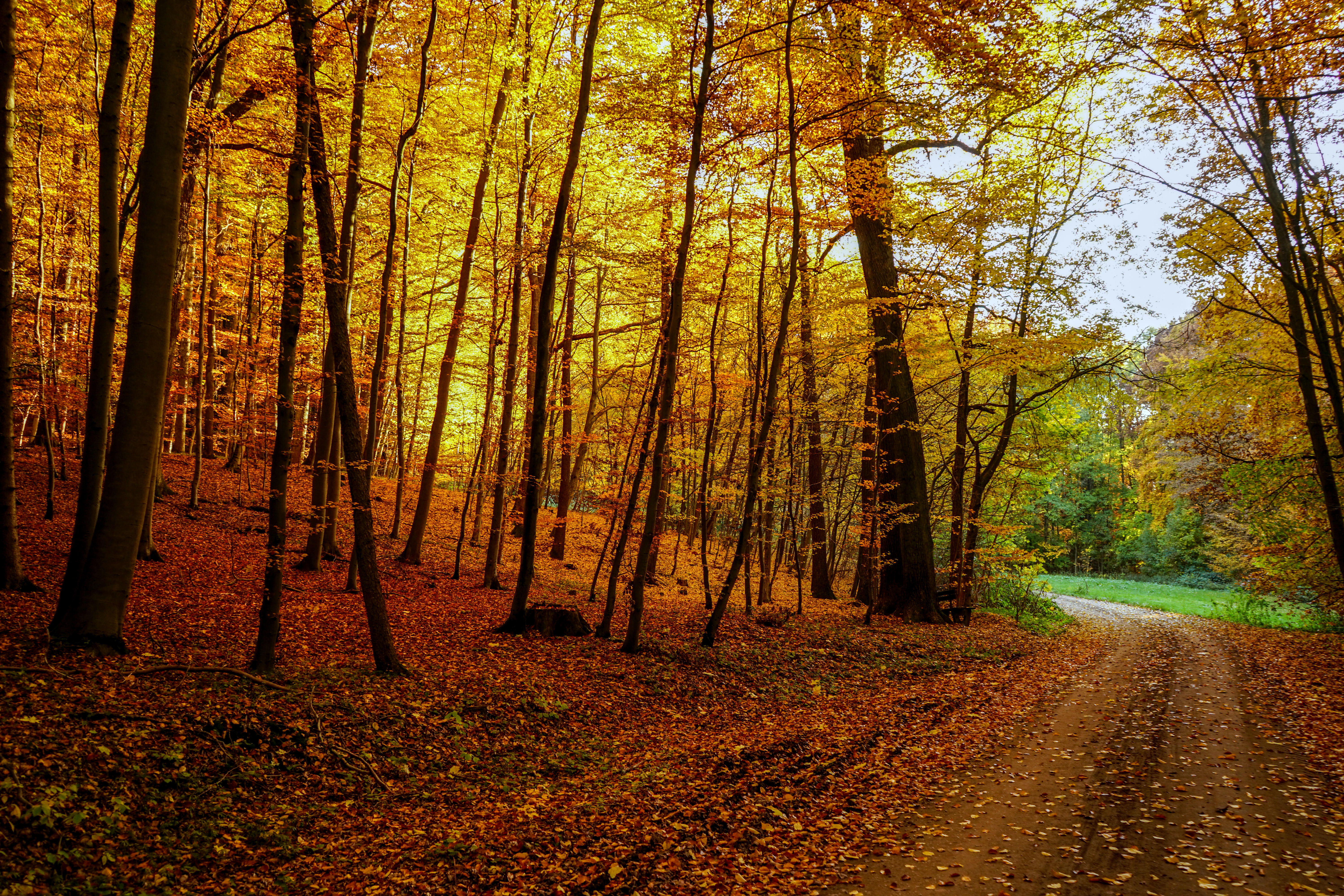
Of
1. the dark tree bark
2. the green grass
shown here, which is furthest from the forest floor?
the green grass

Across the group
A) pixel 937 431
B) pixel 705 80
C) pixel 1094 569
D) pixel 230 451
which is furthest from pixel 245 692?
pixel 1094 569

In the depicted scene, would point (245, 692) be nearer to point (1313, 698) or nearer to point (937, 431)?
point (1313, 698)

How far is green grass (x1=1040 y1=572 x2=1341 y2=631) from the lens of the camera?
19.5 metres

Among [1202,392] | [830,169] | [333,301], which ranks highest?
[830,169]

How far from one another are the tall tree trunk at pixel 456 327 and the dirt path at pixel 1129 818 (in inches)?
437

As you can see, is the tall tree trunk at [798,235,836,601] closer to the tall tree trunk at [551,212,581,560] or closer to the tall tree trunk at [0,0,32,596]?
the tall tree trunk at [551,212,581,560]

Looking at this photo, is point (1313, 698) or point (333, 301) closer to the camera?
point (333, 301)

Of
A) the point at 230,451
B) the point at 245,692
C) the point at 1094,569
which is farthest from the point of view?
the point at 1094,569

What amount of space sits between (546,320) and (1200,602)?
3401 centimetres

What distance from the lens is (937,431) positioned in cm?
1720

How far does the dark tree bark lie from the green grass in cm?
1978

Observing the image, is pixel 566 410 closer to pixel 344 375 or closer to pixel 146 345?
pixel 344 375

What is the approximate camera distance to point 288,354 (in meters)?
6.99

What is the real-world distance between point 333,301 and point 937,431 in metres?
14.6
